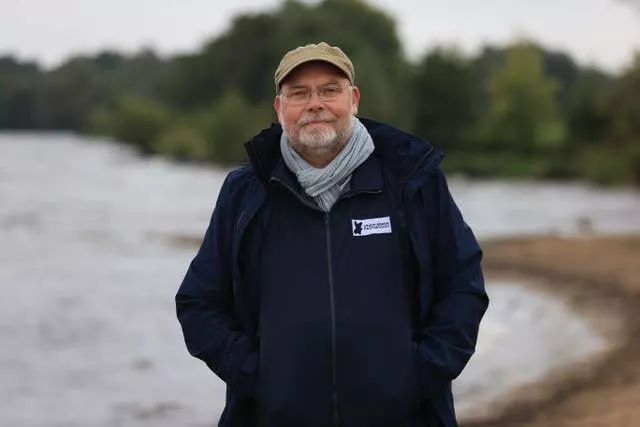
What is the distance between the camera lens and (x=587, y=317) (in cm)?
1237

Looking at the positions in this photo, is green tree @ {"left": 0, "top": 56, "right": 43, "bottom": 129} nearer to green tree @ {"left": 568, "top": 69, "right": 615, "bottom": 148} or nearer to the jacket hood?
green tree @ {"left": 568, "top": 69, "right": 615, "bottom": 148}

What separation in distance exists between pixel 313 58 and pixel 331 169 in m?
0.34

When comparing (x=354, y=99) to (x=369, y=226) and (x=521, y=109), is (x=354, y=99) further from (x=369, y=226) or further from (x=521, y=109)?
(x=521, y=109)

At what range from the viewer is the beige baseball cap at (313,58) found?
299cm

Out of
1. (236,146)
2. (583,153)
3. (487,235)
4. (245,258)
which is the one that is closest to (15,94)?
(236,146)

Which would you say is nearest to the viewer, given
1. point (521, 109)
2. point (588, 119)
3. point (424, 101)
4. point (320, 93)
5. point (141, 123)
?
point (320, 93)

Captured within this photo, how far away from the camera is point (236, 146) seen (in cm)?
6775

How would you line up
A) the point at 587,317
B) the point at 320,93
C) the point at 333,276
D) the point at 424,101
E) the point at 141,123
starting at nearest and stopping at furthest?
the point at 333,276
the point at 320,93
the point at 587,317
the point at 424,101
the point at 141,123

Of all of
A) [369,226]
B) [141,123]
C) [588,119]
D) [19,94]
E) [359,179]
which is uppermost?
[19,94]

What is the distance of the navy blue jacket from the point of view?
2.95m

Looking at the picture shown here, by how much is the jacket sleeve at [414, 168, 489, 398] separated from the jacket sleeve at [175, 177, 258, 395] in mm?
538

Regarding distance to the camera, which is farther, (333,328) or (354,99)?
(354,99)

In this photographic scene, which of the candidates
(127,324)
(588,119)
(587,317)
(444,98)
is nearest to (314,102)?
(127,324)

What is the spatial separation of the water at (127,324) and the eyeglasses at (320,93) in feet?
17.8
